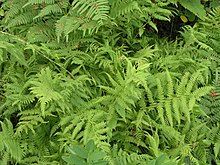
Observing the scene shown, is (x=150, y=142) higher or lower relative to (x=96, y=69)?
lower

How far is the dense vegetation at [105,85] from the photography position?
110 inches

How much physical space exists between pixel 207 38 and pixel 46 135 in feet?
5.60

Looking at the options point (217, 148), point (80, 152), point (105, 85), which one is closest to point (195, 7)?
point (105, 85)

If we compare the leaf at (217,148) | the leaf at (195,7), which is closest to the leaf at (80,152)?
the leaf at (217,148)

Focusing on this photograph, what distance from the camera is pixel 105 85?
317 cm

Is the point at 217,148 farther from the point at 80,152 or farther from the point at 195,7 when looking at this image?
the point at 80,152

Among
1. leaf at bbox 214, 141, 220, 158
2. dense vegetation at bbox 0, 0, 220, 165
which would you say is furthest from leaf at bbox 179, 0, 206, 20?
leaf at bbox 214, 141, 220, 158

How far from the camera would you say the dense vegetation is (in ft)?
9.18

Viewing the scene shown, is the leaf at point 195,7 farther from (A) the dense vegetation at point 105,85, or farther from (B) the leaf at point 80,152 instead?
(B) the leaf at point 80,152

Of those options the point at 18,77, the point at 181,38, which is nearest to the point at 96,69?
the point at 18,77

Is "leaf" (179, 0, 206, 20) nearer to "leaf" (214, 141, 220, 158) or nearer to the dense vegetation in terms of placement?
the dense vegetation

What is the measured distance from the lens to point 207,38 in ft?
11.8

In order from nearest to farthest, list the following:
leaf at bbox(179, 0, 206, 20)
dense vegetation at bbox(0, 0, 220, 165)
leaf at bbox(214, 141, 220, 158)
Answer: dense vegetation at bbox(0, 0, 220, 165) < leaf at bbox(214, 141, 220, 158) < leaf at bbox(179, 0, 206, 20)

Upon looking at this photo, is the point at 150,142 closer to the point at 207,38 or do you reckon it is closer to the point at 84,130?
the point at 84,130
